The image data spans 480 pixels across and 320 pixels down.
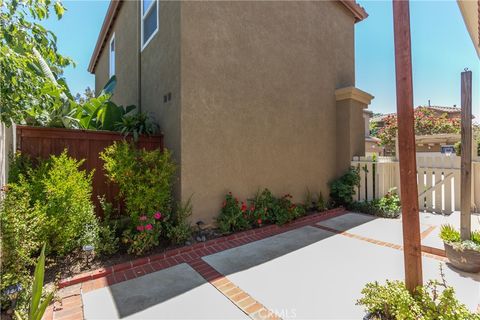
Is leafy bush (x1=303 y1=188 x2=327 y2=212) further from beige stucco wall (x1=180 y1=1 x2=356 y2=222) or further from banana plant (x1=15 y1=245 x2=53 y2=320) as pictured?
banana plant (x1=15 y1=245 x2=53 y2=320)

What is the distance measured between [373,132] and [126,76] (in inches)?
1232

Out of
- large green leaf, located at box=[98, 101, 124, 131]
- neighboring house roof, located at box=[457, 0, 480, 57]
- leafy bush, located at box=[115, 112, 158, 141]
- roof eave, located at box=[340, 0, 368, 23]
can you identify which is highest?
roof eave, located at box=[340, 0, 368, 23]

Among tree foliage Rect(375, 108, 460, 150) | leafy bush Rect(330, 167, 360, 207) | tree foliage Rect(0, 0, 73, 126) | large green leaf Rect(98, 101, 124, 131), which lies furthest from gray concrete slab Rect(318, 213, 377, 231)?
tree foliage Rect(375, 108, 460, 150)

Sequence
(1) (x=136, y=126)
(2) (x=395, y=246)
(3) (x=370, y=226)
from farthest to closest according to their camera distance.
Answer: (3) (x=370, y=226), (1) (x=136, y=126), (2) (x=395, y=246)

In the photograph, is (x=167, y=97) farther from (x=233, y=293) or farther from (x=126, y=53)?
(x=126, y=53)

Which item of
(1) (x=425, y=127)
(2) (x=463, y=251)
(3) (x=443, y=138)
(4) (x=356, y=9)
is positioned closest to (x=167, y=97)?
(2) (x=463, y=251)

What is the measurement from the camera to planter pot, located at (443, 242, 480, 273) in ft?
11.5

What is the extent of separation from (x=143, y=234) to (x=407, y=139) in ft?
13.9

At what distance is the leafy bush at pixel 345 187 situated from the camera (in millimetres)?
7598

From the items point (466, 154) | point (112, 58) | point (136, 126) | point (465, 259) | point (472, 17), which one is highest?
point (112, 58)

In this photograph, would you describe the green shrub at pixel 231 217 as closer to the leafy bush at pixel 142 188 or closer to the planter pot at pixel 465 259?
the leafy bush at pixel 142 188

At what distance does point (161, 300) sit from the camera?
3.06m

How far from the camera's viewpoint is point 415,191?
228cm

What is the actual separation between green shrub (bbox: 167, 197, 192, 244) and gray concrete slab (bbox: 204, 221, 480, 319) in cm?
79
